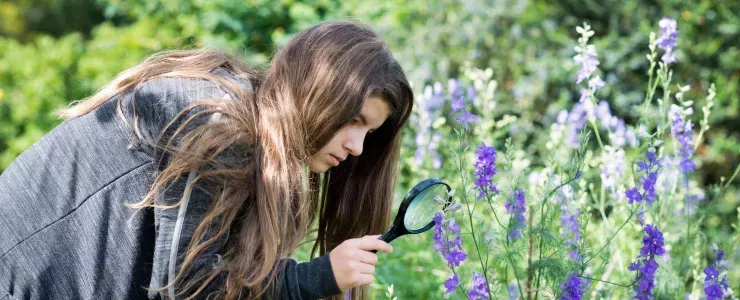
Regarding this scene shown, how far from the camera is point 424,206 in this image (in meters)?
2.11

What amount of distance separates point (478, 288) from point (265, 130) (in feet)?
1.88

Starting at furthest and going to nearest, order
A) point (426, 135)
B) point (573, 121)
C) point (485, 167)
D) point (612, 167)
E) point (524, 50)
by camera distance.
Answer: point (524, 50) < point (426, 135) < point (573, 121) < point (612, 167) < point (485, 167)

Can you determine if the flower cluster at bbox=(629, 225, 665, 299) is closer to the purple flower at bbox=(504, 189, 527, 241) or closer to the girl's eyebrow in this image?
the purple flower at bbox=(504, 189, 527, 241)

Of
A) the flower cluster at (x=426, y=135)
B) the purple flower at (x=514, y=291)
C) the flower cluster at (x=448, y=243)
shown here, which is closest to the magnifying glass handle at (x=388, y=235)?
the flower cluster at (x=448, y=243)

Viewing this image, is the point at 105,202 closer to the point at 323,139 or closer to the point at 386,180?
the point at 323,139

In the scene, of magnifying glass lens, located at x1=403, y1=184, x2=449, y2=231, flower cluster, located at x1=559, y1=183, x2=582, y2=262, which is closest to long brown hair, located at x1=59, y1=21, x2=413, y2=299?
magnifying glass lens, located at x1=403, y1=184, x2=449, y2=231

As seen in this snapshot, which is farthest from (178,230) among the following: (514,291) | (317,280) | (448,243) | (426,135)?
(426,135)

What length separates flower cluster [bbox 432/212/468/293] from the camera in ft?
6.51

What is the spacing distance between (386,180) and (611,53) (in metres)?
2.70

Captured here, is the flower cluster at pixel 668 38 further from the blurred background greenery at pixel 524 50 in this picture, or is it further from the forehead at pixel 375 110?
the blurred background greenery at pixel 524 50

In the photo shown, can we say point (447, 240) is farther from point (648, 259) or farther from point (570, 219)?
point (570, 219)

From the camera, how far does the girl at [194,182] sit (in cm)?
195

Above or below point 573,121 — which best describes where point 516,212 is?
below

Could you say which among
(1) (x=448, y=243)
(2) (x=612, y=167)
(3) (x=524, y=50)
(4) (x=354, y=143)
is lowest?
(1) (x=448, y=243)
